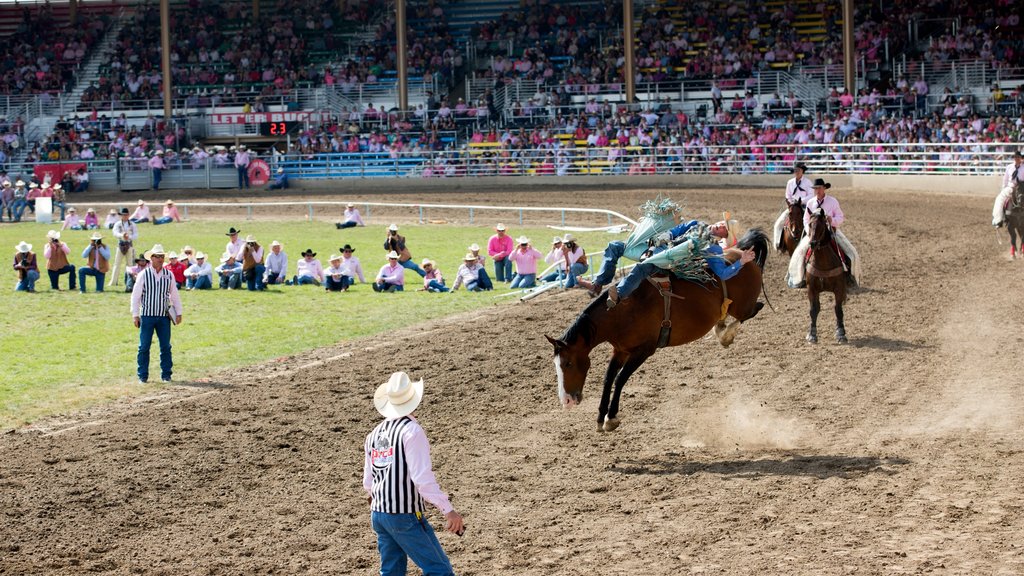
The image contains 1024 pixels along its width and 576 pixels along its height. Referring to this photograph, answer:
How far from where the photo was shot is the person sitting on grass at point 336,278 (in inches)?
931

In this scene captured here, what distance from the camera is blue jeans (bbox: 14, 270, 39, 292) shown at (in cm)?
2425

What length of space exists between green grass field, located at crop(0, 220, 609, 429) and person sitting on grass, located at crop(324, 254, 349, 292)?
0.24 m

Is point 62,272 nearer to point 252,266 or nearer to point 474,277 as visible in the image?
point 252,266

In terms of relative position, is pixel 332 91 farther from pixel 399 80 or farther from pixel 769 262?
pixel 769 262

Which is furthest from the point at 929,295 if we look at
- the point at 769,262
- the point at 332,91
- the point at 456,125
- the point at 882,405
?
the point at 332,91

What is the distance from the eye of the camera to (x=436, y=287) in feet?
76.0

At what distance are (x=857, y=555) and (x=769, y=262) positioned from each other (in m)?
16.0

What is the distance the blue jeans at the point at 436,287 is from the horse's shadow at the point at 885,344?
31.2 feet

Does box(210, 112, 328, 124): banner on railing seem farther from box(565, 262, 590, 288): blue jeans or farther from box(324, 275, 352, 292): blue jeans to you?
box(565, 262, 590, 288): blue jeans

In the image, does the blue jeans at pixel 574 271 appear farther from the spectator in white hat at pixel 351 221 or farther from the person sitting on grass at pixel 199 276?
the spectator in white hat at pixel 351 221

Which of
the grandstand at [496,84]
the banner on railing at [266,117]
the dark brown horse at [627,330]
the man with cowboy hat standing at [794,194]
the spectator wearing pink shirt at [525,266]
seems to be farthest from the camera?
the banner on railing at [266,117]

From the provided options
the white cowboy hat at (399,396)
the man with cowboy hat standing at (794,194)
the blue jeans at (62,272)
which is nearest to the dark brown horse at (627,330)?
the white cowboy hat at (399,396)

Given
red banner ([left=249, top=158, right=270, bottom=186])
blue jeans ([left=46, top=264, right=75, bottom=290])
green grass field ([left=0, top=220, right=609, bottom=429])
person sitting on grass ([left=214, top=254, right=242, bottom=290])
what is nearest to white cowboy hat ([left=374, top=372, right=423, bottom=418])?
green grass field ([left=0, top=220, right=609, bottom=429])

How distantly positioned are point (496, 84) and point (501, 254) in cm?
2751
